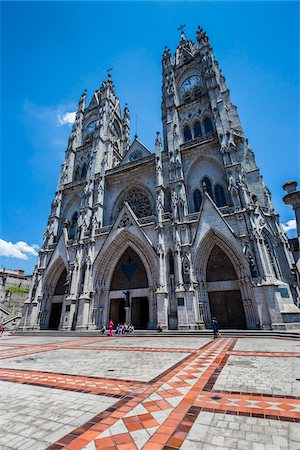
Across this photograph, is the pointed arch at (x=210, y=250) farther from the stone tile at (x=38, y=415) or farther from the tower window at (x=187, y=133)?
the stone tile at (x=38, y=415)

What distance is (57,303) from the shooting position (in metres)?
21.5

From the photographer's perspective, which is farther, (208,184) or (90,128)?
(90,128)

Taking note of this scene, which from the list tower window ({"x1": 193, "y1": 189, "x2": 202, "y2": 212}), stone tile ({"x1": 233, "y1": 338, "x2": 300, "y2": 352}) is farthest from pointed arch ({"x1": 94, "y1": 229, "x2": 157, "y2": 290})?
stone tile ({"x1": 233, "y1": 338, "x2": 300, "y2": 352})

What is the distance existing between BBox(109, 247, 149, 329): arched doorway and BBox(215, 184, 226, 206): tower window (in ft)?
27.6

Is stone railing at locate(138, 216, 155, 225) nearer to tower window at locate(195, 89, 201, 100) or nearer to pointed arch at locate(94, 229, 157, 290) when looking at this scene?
pointed arch at locate(94, 229, 157, 290)

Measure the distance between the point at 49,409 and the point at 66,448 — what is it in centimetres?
116

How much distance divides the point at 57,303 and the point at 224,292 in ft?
52.6

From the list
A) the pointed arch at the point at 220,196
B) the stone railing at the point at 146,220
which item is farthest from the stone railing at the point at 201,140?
the stone railing at the point at 146,220

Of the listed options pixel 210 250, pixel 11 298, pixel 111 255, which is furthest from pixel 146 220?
pixel 11 298

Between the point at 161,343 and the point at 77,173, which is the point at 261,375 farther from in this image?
the point at 77,173

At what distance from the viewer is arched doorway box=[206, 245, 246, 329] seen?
1467 centimetres

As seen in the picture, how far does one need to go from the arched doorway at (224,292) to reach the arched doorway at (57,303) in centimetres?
1443

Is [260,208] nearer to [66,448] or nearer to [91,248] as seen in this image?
[91,248]

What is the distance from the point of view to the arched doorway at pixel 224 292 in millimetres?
14672
